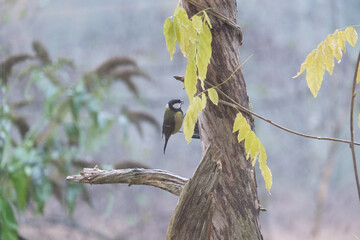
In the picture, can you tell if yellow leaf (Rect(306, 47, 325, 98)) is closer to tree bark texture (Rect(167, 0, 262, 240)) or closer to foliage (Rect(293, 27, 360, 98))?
foliage (Rect(293, 27, 360, 98))

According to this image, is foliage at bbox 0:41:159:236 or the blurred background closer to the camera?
foliage at bbox 0:41:159:236

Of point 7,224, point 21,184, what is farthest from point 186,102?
point 7,224

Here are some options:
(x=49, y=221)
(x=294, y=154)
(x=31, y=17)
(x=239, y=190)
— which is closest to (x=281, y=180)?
(x=294, y=154)

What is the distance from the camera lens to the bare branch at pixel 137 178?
77 cm

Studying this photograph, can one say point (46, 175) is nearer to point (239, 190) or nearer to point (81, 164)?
point (81, 164)

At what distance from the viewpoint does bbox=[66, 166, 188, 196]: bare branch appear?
774 mm

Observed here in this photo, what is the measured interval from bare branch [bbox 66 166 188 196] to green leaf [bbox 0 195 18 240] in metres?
0.80

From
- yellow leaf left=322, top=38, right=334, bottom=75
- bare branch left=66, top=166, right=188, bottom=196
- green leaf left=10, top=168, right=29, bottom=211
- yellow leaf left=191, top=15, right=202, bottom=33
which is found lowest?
green leaf left=10, top=168, right=29, bottom=211

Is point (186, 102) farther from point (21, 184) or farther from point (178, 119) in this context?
point (178, 119)

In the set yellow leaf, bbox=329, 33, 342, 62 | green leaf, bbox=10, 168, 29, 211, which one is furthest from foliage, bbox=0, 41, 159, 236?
yellow leaf, bbox=329, 33, 342, 62

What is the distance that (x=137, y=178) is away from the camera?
779 millimetres

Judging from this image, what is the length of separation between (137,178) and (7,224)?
34.0 inches

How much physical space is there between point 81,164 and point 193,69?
108 cm

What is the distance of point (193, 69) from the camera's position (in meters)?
0.61
